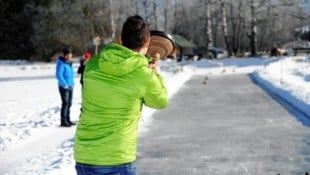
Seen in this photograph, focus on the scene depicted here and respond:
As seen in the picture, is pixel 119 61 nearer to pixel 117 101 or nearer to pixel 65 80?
pixel 117 101

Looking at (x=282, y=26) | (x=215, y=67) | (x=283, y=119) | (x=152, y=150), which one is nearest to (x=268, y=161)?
(x=152, y=150)

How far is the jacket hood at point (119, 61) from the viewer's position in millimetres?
3254

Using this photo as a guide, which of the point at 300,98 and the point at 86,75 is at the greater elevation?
the point at 86,75

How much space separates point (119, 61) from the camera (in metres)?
3.26

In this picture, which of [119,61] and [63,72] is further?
[63,72]

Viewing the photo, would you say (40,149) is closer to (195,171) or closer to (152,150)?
(152,150)

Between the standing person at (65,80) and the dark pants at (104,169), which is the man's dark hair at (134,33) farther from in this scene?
the standing person at (65,80)

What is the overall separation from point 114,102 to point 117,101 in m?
0.02

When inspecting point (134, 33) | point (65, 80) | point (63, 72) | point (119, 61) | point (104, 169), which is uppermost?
point (134, 33)

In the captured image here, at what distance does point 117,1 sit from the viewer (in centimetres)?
6062

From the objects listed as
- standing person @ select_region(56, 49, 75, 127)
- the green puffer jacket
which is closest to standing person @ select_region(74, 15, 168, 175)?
the green puffer jacket

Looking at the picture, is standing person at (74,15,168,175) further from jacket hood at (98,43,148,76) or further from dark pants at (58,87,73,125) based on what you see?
dark pants at (58,87,73,125)

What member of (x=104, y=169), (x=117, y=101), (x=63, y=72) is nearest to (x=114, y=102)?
(x=117, y=101)

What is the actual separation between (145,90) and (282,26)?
87.4m
